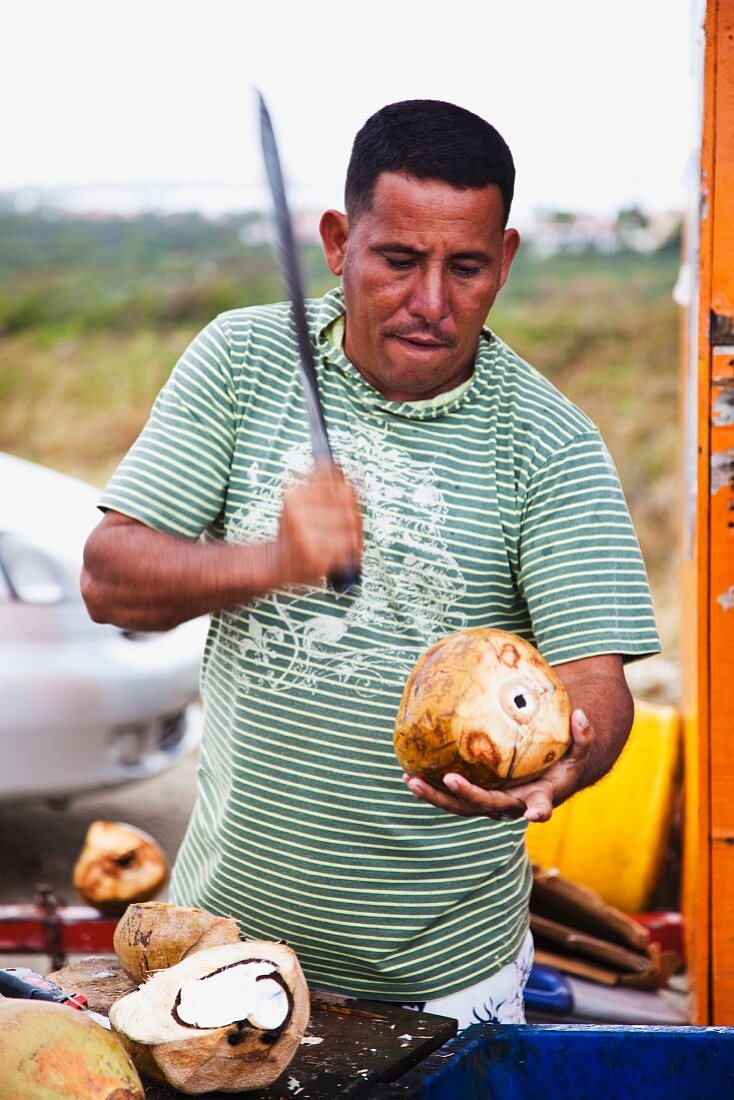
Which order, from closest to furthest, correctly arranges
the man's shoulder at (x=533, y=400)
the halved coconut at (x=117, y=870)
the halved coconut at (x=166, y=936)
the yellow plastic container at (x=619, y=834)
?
the halved coconut at (x=166, y=936)
the man's shoulder at (x=533, y=400)
the halved coconut at (x=117, y=870)
the yellow plastic container at (x=619, y=834)

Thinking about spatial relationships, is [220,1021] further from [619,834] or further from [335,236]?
[619,834]

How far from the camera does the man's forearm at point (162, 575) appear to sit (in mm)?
1625

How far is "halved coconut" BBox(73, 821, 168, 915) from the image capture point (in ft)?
10.6

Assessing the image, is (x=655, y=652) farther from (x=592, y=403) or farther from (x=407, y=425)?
(x=592, y=403)

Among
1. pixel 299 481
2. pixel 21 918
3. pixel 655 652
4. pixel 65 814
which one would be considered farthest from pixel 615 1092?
pixel 65 814

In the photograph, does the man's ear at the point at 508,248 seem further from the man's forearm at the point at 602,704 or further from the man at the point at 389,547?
the man's forearm at the point at 602,704

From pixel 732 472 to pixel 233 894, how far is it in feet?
3.81

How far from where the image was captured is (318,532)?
5.10 feet

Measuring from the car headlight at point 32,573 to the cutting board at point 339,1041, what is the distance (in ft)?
8.24

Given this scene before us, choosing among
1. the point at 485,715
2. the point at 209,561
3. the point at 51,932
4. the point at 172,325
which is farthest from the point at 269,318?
the point at 172,325

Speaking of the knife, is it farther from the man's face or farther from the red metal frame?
the red metal frame

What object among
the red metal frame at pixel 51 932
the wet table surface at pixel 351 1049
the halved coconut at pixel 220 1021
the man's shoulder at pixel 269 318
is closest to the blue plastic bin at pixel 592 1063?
the wet table surface at pixel 351 1049

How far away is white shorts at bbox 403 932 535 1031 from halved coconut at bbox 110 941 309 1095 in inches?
18.2

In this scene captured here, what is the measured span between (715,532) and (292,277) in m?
1.05
